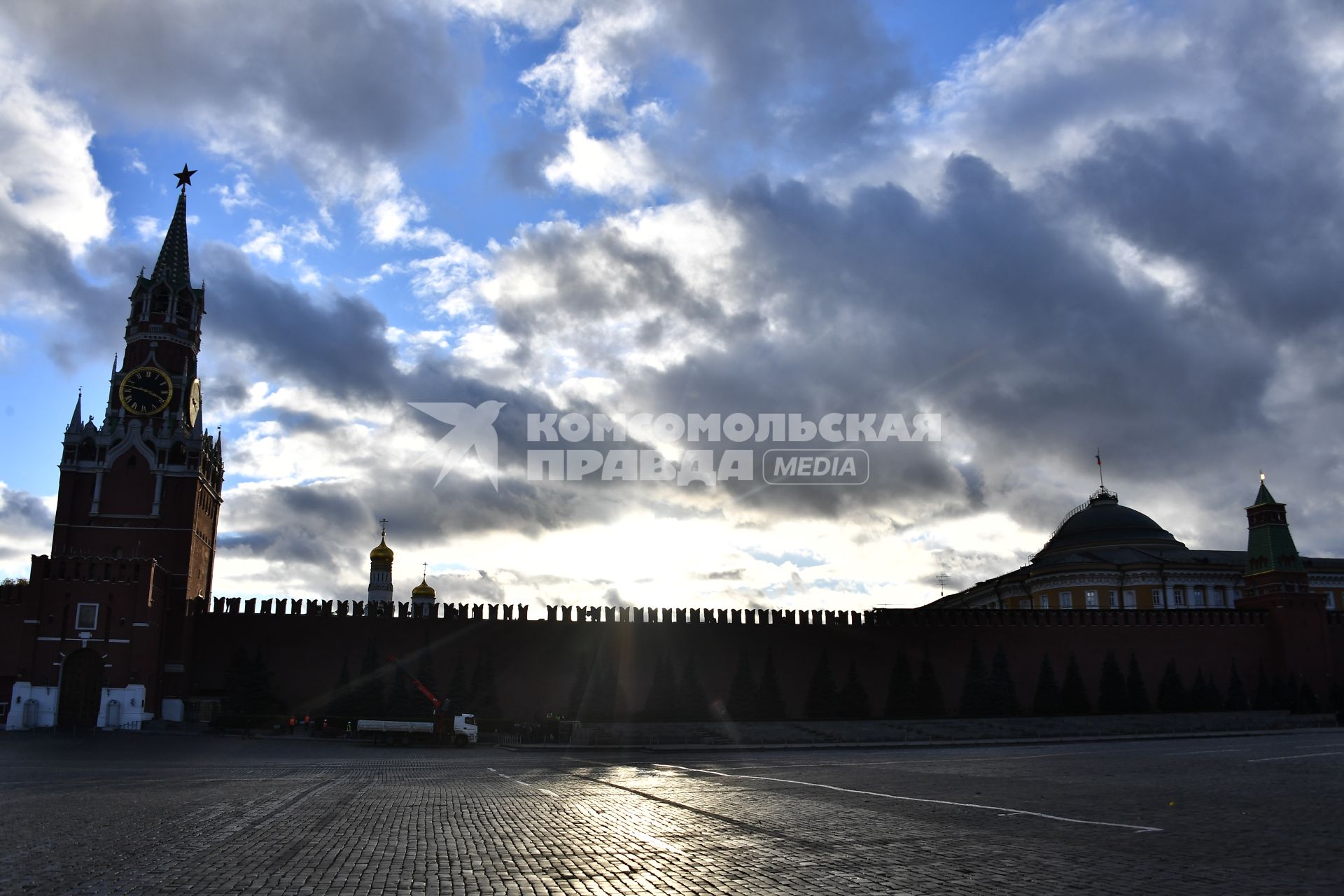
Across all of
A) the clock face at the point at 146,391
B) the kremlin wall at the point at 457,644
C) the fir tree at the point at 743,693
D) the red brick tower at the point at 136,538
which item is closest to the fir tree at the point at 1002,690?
the kremlin wall at the point at 457,644

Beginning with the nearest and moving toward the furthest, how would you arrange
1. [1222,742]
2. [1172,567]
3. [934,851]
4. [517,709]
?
[934,851], [1222,742], [517,709], [1172,567]

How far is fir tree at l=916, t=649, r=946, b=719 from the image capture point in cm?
3997

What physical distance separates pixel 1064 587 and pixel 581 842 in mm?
51984

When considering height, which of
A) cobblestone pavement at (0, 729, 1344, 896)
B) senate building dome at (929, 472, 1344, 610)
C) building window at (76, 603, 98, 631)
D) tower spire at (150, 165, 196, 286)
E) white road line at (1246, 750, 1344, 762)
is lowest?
white road line at (1246, 750, 1344, 762)

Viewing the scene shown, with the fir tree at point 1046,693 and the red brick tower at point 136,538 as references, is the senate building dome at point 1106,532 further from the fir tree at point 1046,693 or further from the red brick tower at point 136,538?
the red brick tower at point 136,538

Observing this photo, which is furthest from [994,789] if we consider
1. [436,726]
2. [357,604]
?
[357,604]

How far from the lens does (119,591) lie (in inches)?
1385

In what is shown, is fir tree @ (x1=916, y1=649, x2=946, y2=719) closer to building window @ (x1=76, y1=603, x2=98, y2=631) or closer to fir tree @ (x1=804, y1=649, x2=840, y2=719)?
fir tree @ (x1=804, y1=649, x2=840, y2=719)

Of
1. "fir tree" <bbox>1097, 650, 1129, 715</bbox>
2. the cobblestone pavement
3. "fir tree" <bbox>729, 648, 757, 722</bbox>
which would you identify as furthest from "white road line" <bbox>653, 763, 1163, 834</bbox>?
"fir tree" <bbox>1097, 650, 1129, 715</bbox>

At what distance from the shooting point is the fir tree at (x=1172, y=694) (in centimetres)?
4138

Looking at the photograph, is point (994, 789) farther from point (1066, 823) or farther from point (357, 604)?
point (357, 604)

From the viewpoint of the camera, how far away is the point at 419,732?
30.9 meters

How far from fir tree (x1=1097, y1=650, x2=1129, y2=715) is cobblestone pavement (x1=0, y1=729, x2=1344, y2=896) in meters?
24.0

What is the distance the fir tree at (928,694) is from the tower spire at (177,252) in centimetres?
3481
